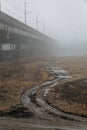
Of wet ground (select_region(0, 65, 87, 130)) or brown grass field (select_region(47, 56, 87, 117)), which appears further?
brown grass field (select_region(47, 56, 87, 117))

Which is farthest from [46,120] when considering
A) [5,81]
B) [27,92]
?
[5,81]

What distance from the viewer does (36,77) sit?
44.0 meters

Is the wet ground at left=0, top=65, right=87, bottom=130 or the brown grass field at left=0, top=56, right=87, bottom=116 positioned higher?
the brown grass field at left=0, top=56, right=87, bottom=116

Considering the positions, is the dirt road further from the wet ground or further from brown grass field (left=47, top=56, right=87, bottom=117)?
brown grass field (left=47, top=56, right=87, bottom=117)

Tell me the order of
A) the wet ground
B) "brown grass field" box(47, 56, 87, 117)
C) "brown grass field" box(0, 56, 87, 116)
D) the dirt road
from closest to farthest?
1. the wet ground
2. the dirt road
3. "brown grass field" box(47, 56, 87, 117)
4. "brown grass field" box(0, 56, 87, 116)

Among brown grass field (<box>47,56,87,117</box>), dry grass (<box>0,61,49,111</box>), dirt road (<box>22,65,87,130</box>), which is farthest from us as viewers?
dry grass (<box>0,61,49,111</box>)

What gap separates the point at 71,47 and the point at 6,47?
75.2 metres

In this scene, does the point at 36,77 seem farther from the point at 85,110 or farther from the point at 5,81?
the point at 85,110

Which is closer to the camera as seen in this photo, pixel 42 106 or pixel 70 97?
pixel 42 106

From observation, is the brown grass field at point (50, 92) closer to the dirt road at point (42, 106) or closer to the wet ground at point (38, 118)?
the dirt road at point (42, 106)

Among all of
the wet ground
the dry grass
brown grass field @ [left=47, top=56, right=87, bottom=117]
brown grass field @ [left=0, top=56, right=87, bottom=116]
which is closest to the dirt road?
the wet ground

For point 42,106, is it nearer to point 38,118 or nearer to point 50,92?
point 38,118

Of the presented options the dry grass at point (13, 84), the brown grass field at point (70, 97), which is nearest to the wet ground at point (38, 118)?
the brown grass field at point (70, 97)

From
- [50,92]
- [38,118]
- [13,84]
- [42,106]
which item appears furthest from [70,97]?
[13,84]
